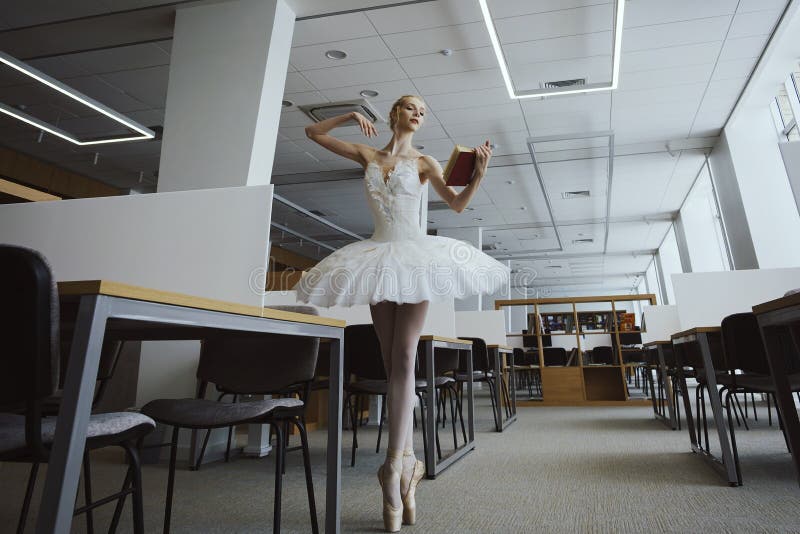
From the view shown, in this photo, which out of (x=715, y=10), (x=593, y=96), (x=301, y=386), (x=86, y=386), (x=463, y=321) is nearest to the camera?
(x=86, y=386)

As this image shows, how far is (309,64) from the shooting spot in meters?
4.84

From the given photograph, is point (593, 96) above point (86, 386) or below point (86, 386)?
above

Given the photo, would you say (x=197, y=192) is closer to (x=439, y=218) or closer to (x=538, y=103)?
(x=538, y=103)

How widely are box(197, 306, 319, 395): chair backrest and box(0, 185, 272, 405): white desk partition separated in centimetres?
21

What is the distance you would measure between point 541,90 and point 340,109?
2.22m

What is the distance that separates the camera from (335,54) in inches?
185

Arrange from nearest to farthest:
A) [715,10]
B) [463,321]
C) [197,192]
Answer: [197,192] < [715,10] < [463,321]

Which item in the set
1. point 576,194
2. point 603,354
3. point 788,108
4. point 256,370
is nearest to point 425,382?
Result: point 256,370

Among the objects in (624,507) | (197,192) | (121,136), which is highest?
(121,136)

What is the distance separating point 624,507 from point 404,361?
1020 mm

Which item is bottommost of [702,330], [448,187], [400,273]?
[702,330]

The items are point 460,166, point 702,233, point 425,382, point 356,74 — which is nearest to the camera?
point 460,166

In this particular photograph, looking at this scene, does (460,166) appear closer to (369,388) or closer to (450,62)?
(369,388)

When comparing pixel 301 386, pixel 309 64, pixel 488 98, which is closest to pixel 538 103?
pixel 488 98
